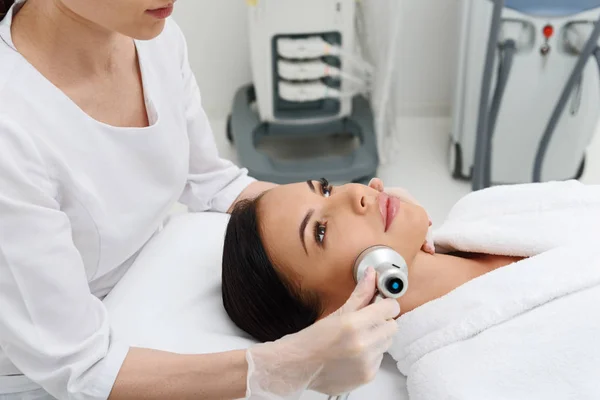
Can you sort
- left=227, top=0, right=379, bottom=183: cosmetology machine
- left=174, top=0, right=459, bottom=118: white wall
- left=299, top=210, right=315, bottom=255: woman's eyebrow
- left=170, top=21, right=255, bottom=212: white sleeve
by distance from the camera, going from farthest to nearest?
left=174, top=0, right=459, bottom=118: white wall
left=227, top=0, right=379, bottom=183: cosmetology machine
left=170, top=21, right=255, bottom=212: white sleeve
left=299, top=210, right=315, bottom=255: woman's eyebrow

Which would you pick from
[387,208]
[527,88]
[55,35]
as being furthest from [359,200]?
[527,88]

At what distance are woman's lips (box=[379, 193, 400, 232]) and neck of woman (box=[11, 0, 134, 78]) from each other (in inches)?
22.0

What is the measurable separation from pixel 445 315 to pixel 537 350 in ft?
0.50

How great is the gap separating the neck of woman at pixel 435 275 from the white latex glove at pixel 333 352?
20cm

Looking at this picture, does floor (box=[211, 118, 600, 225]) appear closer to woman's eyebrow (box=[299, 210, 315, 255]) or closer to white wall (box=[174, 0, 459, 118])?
white wall (box=[174, 0, 459, 118])

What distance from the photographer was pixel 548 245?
1227mm

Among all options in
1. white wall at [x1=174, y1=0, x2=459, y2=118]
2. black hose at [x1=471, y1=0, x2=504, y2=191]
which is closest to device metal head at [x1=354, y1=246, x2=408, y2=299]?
black hose at [x1=471, y1=0, x2=504, y2=191]

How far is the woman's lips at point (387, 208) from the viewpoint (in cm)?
118

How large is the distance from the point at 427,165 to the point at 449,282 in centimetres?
151

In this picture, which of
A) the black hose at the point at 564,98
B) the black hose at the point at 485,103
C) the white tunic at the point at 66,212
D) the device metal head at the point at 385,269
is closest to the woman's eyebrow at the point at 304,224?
the device metal head at the point at 385,269

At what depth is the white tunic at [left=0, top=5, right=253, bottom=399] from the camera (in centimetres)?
96

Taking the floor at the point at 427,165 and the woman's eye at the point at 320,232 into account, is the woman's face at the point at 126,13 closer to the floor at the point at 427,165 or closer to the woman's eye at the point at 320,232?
the woman's eye at the point at 320,232

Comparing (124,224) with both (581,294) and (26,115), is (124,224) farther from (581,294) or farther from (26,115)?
(581,294)

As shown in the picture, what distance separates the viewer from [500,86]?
7.23ft
